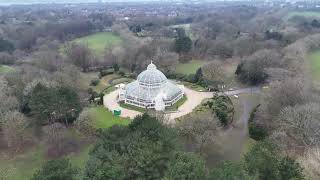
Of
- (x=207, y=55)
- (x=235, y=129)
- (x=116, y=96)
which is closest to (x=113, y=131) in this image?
(x=235, y=129)

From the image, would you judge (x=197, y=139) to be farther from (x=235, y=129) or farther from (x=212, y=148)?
(x=235, y=129)

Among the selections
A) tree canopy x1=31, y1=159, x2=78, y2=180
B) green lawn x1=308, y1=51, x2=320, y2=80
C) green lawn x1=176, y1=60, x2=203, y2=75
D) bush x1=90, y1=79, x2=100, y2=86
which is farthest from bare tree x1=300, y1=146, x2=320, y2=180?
green lawn x1=176, y1=60, x2=203, y2=75

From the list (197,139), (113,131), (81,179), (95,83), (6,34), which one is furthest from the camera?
(6,34)

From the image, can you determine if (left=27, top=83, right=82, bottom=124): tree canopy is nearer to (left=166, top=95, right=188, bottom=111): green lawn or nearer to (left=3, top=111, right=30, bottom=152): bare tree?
(left=3, top=111, right=30, bottom=152): bare tree

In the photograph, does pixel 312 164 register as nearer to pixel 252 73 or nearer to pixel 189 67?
pixel 252 73

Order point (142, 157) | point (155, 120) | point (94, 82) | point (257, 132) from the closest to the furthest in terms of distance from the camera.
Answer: point (142, 157)
point (155, 120)
point (257, 132)
point (94, 82)

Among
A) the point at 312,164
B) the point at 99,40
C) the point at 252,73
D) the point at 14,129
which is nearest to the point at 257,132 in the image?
the point at 312,164
